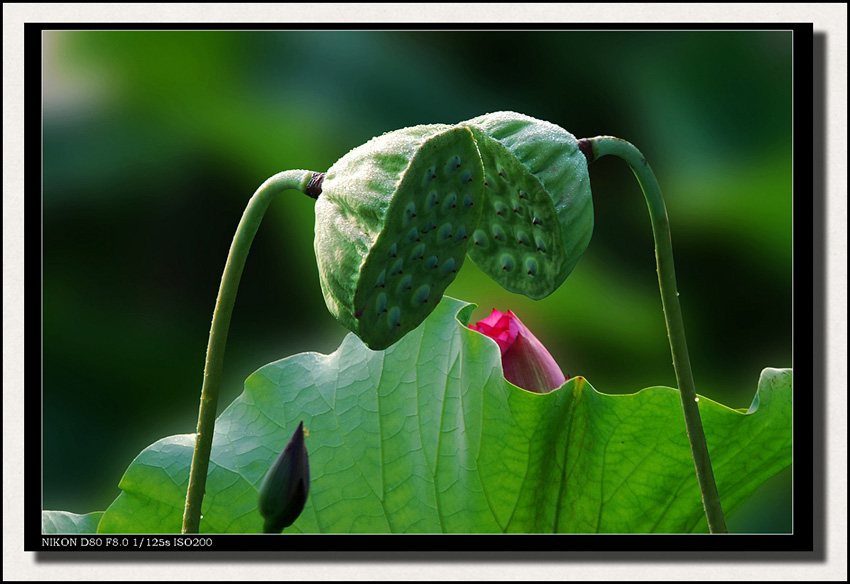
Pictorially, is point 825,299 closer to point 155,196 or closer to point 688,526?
point 688,526

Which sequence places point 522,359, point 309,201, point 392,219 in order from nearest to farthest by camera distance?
point 392,219
point 522,359
point 309,201

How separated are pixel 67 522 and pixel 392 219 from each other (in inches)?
19.0

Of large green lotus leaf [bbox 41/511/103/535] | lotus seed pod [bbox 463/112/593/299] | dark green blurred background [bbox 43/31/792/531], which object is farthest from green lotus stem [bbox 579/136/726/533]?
large green lotus leaf [bbox 41/511/103/535]

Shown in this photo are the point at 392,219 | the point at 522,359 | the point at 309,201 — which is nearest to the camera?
the point at 392,219

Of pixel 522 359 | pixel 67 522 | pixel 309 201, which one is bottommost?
pixel 67 522

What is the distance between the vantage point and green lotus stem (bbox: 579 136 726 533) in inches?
20.5

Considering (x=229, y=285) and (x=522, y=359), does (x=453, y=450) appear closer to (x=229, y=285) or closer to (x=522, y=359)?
(x=522, y=359)

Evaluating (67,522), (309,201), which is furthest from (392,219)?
(309,201)

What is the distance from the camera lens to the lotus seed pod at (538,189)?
50 cm

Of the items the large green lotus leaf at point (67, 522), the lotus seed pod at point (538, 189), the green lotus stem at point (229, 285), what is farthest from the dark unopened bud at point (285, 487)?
the large green lotus leaf at point (67, 522)

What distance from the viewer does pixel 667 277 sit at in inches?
21.1

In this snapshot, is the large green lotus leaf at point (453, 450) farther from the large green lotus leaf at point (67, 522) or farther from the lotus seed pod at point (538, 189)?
the lotus seed pod at point (538, 189)
